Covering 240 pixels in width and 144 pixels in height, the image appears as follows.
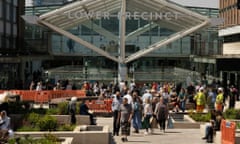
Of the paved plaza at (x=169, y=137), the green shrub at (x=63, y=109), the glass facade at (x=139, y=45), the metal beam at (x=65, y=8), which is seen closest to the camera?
the paved plaza at (x=169, y=137)

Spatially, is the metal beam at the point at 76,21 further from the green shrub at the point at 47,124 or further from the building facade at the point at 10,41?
the green shrub at the point at 47,124

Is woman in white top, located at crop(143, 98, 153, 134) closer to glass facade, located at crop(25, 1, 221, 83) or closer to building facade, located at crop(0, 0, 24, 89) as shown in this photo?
building facade, located at crop(0, 0, 24, 89)

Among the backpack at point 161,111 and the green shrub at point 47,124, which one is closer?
the green shrub at point 47,124

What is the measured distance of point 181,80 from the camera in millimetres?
54188

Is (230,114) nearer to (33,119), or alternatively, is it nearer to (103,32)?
(33,119)

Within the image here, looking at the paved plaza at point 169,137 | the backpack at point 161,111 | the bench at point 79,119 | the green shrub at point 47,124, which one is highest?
the backpack at point 161,111

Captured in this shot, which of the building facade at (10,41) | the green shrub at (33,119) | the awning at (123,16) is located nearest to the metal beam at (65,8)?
the awning at (123,16)

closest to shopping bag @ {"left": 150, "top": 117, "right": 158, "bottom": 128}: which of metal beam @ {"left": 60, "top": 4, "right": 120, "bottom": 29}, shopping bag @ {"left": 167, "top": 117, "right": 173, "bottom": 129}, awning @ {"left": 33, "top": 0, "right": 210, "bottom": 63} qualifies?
shopping bag @ {"left": 167, "top": 117, "right": 173, "bottom": 129}

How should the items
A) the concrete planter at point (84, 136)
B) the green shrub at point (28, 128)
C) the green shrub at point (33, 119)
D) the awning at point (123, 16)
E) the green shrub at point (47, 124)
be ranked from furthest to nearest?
the awning at point (123, 16) < the green shrub at point (33, 119) < the green shrub at point (28, 128) < the green shrub at point (47, 124) < the concrete planter at point (84, 136)

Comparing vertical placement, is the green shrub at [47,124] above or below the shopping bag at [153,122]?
above

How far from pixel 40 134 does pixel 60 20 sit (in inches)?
1173

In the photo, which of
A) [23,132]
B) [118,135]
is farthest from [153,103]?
[23,132]

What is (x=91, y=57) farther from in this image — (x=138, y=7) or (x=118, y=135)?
(x=118, y=135)

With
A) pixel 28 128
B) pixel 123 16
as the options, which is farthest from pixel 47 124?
pixel 123 16
